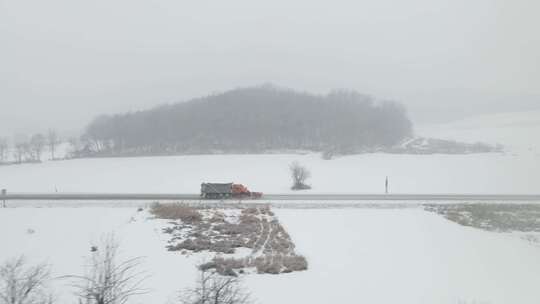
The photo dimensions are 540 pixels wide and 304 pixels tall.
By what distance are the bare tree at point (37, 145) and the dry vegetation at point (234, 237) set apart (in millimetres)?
55254

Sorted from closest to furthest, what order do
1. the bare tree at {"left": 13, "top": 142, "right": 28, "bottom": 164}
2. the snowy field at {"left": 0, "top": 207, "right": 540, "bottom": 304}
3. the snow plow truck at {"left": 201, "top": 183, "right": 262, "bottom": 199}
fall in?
1. the snowy field at {"left": 0, "top": 207, "right": 540, "bottom": 304}
2. the snow plow truck at {"left": 201, "top": 183, "right": 262, "bottom": 199}
3. the bare tree at {"left": 13, "top": 142, "right": 28, "bottom": 164}

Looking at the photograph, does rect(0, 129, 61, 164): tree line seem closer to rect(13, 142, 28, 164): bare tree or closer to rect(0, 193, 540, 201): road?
rect(13, 142, 28, 164): bare tree

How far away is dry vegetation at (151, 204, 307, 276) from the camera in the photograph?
11.3 metres

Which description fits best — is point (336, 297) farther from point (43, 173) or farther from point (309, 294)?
point (43, 173)

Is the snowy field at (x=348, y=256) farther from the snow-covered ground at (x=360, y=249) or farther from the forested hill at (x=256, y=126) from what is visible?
the forested hill at (x=256, y=126)

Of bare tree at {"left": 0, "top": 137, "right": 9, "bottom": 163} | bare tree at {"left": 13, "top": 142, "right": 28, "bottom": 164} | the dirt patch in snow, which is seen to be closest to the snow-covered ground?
the dirt patch in snow

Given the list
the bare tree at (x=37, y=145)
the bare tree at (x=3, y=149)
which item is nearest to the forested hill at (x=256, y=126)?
the bare tree at (x=37, y=145)

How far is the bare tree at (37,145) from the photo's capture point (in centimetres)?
5856

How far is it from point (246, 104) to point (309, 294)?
71010 millimetres

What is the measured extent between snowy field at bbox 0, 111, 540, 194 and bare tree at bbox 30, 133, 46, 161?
1322 centimetres

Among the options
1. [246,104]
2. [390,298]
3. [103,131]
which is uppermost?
[246,104]

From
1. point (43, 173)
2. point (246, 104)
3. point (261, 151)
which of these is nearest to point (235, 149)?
Answer: point (261, 151)

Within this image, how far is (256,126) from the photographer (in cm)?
6862

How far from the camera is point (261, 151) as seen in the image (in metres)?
58.2
